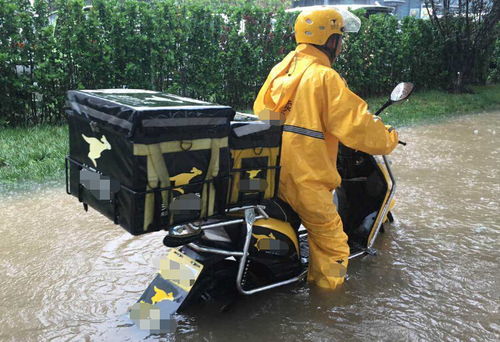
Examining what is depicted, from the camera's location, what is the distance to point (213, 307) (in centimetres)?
299

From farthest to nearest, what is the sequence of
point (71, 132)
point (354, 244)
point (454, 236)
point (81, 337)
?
1. point (454, 236)
2. point (354, 244)
3. point (81, 337)
4. point (71, 132)

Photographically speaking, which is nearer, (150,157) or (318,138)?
(150,157)

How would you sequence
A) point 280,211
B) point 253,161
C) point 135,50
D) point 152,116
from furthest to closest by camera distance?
point 135,50 < point 280,211 < point 253,161 < point 152,116

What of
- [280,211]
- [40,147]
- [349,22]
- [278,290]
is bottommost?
[278,290]

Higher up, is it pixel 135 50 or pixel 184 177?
pixel 135 50

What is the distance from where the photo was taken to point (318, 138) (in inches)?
111

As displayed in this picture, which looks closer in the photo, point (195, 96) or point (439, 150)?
point (439, 150)

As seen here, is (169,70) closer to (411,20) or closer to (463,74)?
(411,20)

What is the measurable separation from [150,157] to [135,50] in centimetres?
621

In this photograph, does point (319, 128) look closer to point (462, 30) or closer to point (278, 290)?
point (278, 290)

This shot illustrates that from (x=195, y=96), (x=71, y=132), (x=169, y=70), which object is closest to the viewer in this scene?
(x=71, y=132)

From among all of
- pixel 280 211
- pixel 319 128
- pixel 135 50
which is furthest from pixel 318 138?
pixel 135 50

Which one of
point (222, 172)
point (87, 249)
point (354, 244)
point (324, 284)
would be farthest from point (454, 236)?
point (87, 249)

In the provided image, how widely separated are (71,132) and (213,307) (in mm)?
1335
